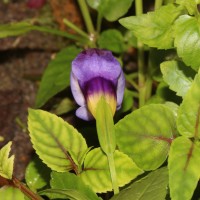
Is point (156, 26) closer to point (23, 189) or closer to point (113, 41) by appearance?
point (23, 189)

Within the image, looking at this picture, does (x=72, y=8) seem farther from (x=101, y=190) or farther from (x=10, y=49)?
(x=101, y=190)

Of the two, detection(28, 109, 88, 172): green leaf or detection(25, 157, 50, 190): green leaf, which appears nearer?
detection(28, 109, 88, 172): green leaf

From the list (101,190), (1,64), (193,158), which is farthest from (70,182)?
(1,64)

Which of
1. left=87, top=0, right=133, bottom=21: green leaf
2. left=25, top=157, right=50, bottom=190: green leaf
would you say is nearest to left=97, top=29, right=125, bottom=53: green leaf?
left=87, top=0, right=133, bottom=21: green leaf

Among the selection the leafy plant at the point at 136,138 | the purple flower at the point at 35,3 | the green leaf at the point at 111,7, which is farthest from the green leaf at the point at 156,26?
the purple flower at the point at 35,3

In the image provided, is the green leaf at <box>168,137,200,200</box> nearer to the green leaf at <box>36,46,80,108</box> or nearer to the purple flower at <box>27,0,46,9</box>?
the green leaf at <box>36,46,80,108</box>

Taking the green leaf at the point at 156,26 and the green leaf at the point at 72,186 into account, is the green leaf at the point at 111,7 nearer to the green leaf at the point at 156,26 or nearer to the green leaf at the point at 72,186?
the green leaf at the point at 156,26
